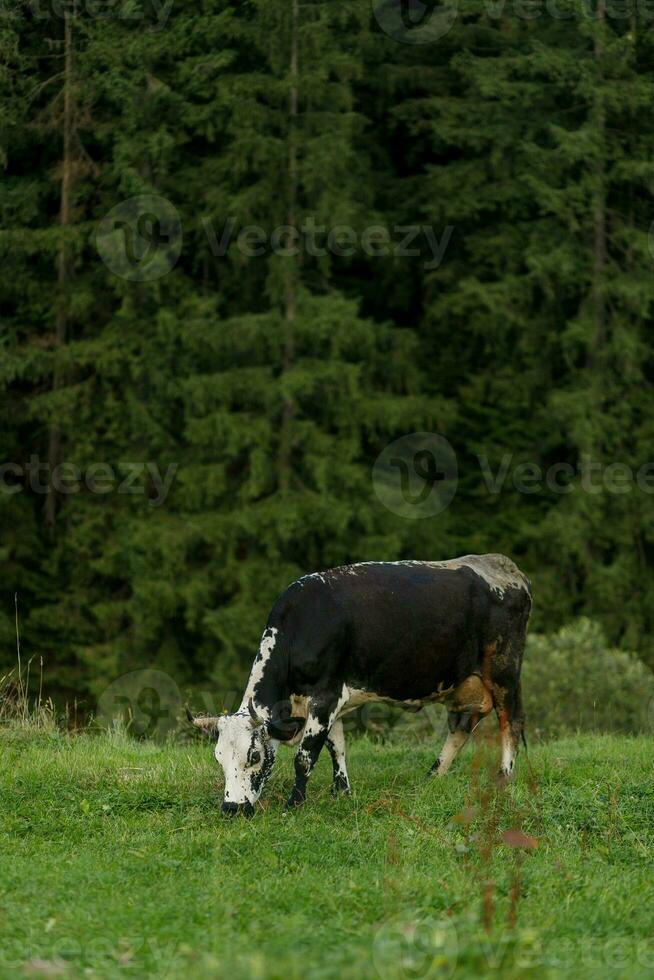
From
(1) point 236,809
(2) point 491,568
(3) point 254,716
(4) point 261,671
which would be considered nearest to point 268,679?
(4) point 261,671

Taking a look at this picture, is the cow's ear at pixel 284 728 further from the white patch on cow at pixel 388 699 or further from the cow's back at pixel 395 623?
the white patch on cow at pixel 388 699

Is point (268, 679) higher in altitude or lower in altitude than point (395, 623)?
lower

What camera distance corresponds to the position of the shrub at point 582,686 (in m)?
18.5

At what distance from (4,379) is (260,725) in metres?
21.0

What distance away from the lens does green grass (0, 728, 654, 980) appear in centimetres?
586

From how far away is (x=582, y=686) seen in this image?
62.7 feet

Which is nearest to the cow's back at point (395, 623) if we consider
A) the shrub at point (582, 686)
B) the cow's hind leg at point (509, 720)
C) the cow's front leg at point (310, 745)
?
the cow's front leg at point (310, 745)

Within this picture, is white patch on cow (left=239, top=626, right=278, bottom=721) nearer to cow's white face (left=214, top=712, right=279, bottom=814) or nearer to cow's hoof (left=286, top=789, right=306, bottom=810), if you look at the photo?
cow's white face (left=214, top=712, right=279, bottom=814)

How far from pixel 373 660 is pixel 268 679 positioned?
2.59ft

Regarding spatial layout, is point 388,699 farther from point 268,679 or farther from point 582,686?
point 582,686

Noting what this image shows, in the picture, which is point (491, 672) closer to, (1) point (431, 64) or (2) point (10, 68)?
(2) point (10, 68)

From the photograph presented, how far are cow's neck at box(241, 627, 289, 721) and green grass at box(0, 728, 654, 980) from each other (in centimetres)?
61

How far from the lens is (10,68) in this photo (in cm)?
2906

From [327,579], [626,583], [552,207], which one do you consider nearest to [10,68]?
[552,207]
